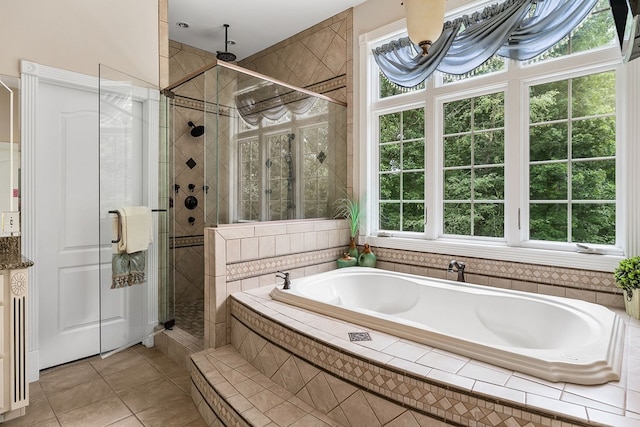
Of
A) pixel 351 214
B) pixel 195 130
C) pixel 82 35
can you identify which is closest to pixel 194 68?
pixel 195 130

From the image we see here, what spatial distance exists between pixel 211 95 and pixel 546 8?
2.23 metres

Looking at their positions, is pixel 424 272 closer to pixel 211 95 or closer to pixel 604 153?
pixel 604 153

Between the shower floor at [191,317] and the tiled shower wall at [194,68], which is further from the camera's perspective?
the tiled shower wall at [194,68]

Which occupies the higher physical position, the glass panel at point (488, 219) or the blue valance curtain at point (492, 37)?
the blue valance curtain at point (492, 37)

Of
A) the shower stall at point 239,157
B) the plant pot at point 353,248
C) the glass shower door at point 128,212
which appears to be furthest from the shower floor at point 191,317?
the plant pot at point 353,248

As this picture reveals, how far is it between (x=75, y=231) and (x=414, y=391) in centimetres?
259

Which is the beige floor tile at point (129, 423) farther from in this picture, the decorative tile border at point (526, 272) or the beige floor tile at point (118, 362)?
the decorative tile border at point (526, 272)

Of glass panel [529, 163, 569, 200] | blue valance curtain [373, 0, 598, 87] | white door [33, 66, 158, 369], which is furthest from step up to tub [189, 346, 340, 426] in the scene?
blue valance curtain [373, 0, 598, 87]

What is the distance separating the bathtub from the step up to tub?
450 millimetres

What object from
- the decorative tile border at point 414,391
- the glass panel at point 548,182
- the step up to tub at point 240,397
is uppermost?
the glass panel at point 548,182

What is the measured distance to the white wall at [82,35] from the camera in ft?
7.39

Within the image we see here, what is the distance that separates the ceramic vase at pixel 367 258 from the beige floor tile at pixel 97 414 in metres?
1.93

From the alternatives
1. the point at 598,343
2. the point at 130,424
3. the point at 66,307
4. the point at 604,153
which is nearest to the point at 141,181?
the point at 66,307

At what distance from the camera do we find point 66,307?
2549 mm
